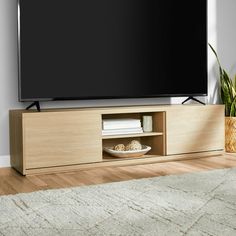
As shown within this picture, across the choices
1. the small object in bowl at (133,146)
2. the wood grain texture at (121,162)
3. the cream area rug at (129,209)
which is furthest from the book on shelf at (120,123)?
the cream area rug at (129,209)

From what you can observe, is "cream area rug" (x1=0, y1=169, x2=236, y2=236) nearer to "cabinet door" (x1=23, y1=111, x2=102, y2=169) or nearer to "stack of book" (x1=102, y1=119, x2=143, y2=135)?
"cabinet door" (x1=23, y1=111, x2=102, y2=169)

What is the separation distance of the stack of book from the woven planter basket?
1.03 m

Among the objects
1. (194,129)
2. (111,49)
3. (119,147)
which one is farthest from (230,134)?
(111,49)

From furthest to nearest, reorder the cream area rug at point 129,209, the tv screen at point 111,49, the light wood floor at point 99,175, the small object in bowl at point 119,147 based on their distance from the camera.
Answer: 1. the small object in bowl at point 119,147
2. the tv screen at point 111,49
3. the light wood floor at point 99,175
4. the cream area rug at point 129,209

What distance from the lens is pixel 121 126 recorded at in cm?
385

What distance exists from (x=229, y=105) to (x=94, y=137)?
5.42ft

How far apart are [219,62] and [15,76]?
7.04 ft

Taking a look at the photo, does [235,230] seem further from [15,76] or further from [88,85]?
[15,76]

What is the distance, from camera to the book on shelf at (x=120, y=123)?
378 cm

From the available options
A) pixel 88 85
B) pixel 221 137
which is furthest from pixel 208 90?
pixel 88 85

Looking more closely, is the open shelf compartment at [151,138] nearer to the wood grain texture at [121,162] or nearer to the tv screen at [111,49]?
the wood grain texture at [121,162]

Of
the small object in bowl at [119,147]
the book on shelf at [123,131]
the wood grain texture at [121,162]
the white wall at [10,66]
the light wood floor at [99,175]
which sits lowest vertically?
the light wood floor at [99,175]

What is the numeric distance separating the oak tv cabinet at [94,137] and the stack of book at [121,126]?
0.06 meters

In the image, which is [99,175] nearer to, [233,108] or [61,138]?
[61,138]
